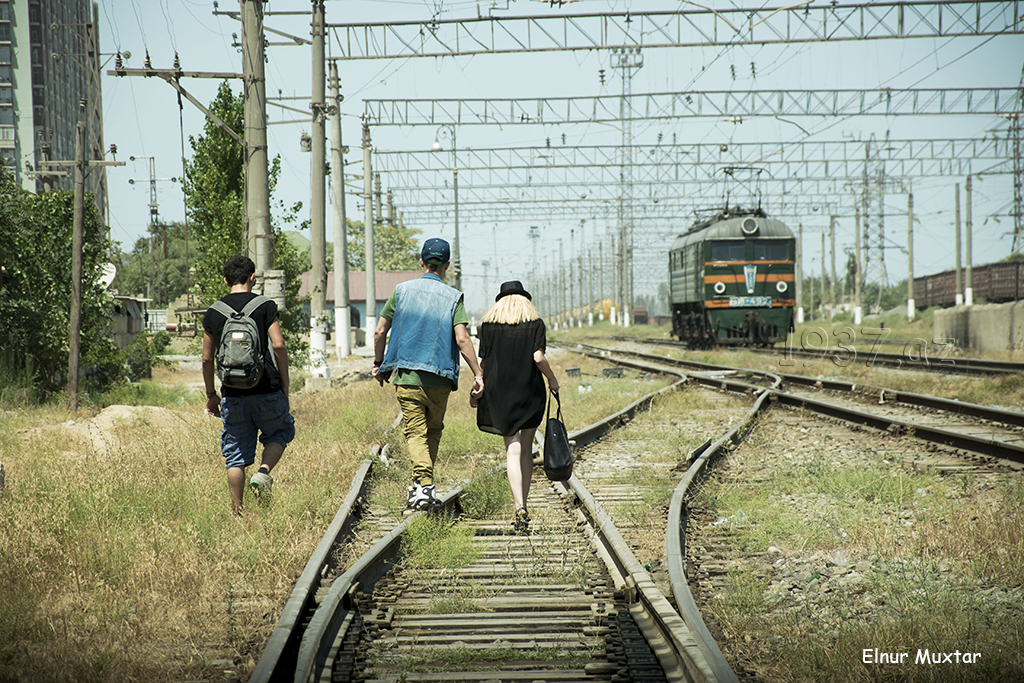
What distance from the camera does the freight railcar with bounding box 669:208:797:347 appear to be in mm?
26734

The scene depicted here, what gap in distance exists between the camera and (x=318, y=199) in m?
18.5

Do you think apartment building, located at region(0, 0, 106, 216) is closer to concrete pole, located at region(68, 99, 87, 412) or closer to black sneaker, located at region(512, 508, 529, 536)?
concrete pole, located at region(68, 99, 87, 412)

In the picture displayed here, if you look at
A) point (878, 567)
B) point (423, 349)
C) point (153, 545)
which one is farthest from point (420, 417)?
point (878, 567)

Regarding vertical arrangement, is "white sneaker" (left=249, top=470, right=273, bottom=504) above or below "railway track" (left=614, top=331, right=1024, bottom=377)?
above

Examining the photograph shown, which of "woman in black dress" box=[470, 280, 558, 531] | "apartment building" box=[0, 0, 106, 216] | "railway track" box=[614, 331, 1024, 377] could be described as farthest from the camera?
"apartment building" box=[0, 0, 106, 216]

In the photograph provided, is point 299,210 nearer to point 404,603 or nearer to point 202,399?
point 202,399

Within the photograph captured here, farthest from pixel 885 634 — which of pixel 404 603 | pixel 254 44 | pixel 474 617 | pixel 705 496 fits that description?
pixel 254 44

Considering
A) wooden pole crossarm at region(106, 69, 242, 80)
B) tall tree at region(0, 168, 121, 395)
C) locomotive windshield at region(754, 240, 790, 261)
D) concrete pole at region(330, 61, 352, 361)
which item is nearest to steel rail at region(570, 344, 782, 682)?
wooden pole crossarm at region(106, 69, 242, 80)

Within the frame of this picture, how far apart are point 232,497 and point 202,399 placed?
477 inches

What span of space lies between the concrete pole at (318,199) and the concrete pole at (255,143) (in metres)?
5.07

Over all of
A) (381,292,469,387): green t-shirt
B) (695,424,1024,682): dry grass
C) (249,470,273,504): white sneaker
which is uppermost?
(381,292,469,387): green t-shirt

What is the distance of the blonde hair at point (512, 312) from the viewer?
6465 mm

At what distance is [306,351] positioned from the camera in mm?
20734

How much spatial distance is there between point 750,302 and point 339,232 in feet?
41.4
